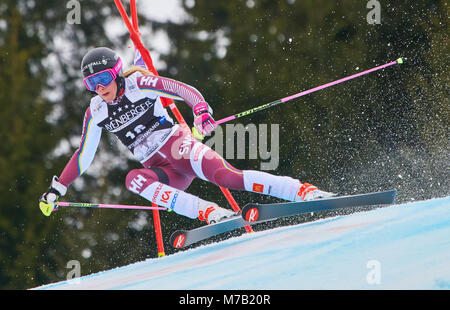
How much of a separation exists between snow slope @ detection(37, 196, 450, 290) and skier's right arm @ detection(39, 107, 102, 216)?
608mm

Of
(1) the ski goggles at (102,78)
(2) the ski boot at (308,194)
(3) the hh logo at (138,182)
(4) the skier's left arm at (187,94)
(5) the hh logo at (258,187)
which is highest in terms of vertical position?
(1) the ski goggles at (102,78)

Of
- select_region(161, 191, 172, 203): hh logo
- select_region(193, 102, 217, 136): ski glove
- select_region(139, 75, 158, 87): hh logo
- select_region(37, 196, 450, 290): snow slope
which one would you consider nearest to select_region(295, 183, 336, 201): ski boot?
select_region(37, 196, 450, 290): snow slope

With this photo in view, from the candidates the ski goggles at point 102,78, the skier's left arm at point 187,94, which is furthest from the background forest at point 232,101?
the ski goggles at point 102,78

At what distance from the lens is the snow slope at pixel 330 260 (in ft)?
10.9

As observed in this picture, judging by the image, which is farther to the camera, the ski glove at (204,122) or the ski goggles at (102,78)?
the ski goggles at (102,78)

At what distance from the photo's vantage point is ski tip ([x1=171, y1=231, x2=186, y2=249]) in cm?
488

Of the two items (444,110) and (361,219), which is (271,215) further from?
(444,110)

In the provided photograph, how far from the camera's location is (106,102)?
17.3 feet

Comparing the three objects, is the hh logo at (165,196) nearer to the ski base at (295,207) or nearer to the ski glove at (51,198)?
the ski base at (295,207)

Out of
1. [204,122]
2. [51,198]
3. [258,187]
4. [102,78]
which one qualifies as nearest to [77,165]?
[51,198]

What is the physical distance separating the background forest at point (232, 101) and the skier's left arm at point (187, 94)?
5.28 meters

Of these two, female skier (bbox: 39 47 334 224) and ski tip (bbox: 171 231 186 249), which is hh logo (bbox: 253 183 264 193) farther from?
ski tip (bbox: 171 231 186 249)

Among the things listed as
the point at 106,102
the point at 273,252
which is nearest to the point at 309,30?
the point at 106,102

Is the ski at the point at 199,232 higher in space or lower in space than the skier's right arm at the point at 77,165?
lower
